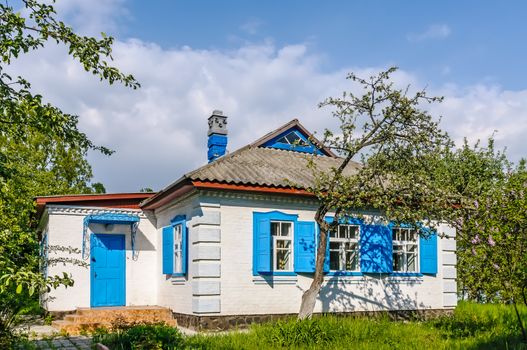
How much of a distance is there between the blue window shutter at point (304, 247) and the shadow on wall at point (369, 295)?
90cm

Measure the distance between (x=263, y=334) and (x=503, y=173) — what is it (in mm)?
16260

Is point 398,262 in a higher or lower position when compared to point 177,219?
lower

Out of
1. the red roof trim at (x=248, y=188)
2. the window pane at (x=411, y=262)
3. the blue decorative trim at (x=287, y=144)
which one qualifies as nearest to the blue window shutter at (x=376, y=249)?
the window pane at (x=411, y=262)

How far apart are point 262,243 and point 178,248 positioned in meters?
2.48

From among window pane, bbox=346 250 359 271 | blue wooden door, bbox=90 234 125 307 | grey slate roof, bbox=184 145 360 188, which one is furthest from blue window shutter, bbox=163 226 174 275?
window pane, bbox=346 250 359 271

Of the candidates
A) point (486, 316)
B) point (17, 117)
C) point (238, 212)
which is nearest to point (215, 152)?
point (238, 212)

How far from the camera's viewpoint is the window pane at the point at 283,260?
12945mm

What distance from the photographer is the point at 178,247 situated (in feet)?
44.4

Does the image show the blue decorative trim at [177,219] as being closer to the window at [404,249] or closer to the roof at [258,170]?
the roof at [258,170]

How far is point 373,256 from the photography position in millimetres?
13992

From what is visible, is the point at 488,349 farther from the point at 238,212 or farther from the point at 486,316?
the point at 238,212

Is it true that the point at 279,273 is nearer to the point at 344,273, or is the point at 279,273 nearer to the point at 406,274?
the point at 344,273

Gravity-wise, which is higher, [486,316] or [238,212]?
[238,212]

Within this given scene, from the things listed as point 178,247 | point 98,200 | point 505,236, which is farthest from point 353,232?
point 98,200
